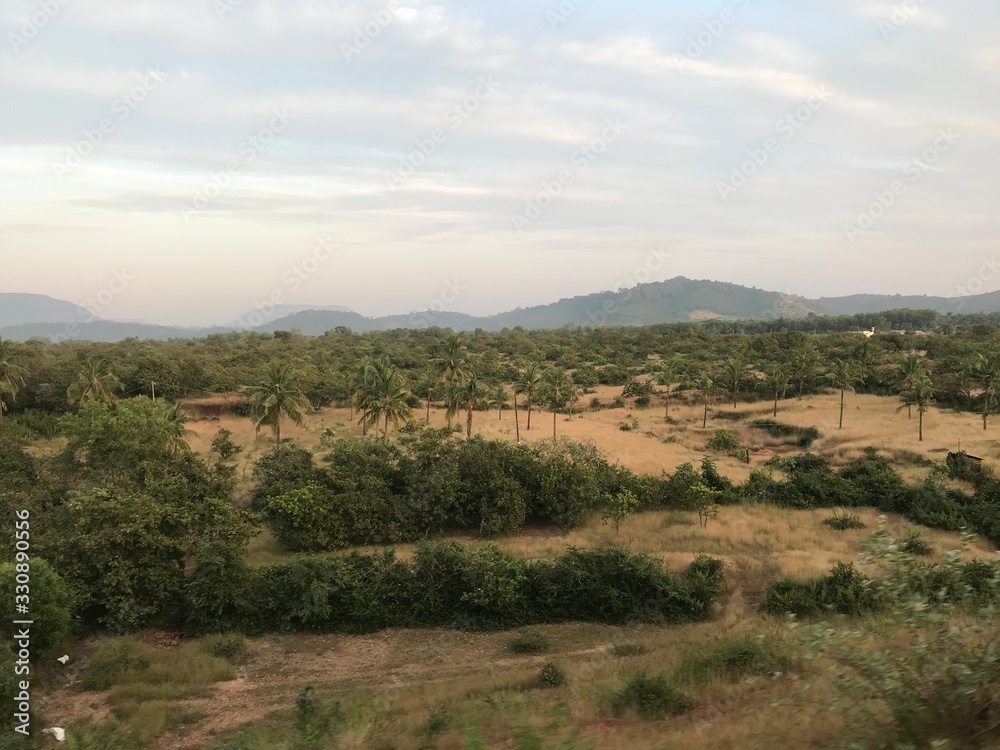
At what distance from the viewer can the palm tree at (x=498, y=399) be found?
4488cm

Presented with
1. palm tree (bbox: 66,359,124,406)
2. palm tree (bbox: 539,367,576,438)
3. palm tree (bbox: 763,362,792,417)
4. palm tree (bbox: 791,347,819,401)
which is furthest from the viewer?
palm tree (bbox: 791,347,819,401)

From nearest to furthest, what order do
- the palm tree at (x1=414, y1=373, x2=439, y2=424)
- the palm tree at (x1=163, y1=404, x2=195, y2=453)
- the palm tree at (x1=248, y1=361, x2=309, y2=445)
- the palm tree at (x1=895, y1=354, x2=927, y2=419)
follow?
the palm tree at (x1=163, y1=404, x2=195, y2=453), the palm tree at (x1=248, y1=361, x2=309, y2=445), the palm tree at (x1=895, y1=354, x2=927, y2=419), the palm tree at (x1=414, y1=373, x2=439, y2=424)

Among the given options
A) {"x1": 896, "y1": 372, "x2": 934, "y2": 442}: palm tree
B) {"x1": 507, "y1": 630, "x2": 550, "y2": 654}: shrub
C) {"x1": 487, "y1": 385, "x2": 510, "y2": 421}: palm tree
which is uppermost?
{"x1": 896, "y1": 372, "x2": 934, "y2": 442}: palm tree

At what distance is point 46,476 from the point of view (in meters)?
20.4

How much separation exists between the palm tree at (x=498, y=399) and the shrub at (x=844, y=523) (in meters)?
25.6

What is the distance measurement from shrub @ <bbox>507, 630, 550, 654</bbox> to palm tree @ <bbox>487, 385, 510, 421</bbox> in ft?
98.5

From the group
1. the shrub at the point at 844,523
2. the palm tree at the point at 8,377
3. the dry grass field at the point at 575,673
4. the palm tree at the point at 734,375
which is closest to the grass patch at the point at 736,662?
the dry grass field at the point at 575,673

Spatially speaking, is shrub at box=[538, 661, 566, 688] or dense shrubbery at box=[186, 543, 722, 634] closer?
shrub at box=[538, 661, 566, 688]

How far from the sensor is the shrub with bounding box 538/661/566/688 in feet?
37.8

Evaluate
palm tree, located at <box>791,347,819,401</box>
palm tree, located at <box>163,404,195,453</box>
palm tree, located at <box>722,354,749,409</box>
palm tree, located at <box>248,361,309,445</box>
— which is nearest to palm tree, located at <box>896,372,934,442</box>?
palm tree, located at <box>791,347,819,401</box>

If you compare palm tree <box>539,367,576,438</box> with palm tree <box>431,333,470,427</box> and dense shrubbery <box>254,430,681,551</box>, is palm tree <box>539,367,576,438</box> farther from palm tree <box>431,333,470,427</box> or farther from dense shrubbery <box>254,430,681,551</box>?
dense shrubbery <box>254,430,681,551</box>

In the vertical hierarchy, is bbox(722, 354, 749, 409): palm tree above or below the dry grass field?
above

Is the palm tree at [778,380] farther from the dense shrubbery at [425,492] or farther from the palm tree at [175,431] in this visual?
the palm tree at [175,431]

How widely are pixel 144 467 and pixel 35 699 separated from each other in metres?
8.98
